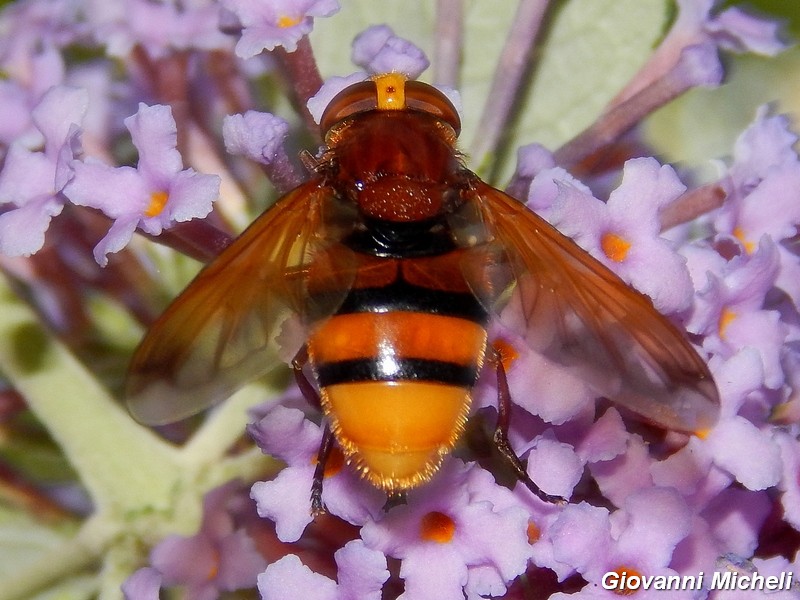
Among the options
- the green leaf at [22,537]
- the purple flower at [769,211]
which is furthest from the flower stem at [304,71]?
the green leaf at [22,537]

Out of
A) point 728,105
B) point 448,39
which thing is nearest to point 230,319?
point 448,39

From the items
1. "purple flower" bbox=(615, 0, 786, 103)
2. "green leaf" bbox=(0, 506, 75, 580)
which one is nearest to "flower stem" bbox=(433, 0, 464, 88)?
"purple flower" bbox=(615, 0, 786, 103)

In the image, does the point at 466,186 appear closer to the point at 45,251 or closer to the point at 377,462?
the point at 377,462

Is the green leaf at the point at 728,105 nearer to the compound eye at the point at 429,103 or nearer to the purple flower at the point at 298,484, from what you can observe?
the compound eye at the point at 429,103

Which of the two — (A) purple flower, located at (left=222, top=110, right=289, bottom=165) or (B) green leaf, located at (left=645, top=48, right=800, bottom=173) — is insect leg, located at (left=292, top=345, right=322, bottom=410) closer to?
(A) purple flower, located at (left=222, top=110, right=289, bottom=165)

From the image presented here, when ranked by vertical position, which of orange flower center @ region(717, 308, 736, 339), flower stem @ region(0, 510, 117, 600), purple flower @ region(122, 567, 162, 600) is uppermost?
orange flower center @ region(717, 308, 736, 339)

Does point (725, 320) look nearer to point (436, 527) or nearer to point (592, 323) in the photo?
point (592, 323)

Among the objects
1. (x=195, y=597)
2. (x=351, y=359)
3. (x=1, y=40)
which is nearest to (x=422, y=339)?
(x=351, y=359)
